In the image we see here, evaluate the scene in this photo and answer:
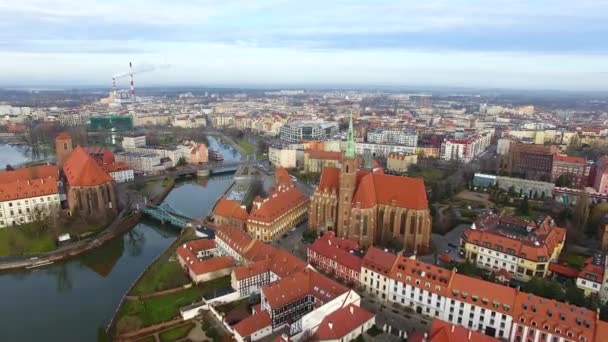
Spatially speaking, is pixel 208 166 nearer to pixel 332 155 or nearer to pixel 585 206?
pixel 332 155

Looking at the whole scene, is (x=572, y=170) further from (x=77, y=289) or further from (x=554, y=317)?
(x=77, y=289)

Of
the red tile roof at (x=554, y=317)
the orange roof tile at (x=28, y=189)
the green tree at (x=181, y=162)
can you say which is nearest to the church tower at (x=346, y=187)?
the red tile roof at (x=554, y=317)

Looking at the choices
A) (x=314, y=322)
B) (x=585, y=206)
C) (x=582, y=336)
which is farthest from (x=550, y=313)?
(x=585, y=206)

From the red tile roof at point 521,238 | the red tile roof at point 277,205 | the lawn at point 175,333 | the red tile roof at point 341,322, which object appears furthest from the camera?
the red tile roof at point 277,205

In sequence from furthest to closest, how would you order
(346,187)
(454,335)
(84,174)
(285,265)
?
→ (84,174) < (346,187) < (285,265) < (454,335)

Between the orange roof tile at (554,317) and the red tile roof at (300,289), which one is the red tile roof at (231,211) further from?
the orange roof tile at (554,317)

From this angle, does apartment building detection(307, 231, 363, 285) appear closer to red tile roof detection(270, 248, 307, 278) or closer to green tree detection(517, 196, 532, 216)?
red tile roof detection(270, 248, 307, 278)

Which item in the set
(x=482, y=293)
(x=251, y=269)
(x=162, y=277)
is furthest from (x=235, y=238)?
(x=482, y=293)
